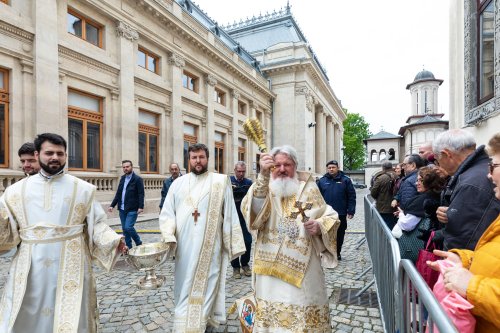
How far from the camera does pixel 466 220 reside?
1.90 metres

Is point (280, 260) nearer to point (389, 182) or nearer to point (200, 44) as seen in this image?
point (389, 182)

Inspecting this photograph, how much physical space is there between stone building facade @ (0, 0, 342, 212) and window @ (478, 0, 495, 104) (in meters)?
11.5

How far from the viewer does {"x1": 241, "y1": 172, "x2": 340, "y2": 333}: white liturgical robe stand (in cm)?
250

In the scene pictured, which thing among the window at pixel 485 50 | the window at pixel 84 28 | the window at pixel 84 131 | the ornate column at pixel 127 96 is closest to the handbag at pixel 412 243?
the window at pixel 485 50

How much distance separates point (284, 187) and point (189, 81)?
610 inches

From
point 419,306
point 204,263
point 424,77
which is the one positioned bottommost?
point 204,263

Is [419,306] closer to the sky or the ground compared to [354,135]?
closer to the ground

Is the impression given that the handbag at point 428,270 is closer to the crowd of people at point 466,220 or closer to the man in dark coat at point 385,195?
the crowd of people at point 466,220

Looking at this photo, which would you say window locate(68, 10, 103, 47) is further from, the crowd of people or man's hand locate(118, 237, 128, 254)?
the crowd of people

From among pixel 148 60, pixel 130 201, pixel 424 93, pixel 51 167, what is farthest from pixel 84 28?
pixel 424 93

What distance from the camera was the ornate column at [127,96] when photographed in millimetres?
11922

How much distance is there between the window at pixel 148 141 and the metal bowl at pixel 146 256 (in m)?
11.5

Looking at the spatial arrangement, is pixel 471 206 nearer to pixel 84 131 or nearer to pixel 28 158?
pixel 28 158

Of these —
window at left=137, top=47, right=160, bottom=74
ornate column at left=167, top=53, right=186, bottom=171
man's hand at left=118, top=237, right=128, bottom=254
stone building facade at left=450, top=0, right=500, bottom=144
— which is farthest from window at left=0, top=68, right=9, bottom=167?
stone building facade at left=450, top=0, right=500, bottom=144
